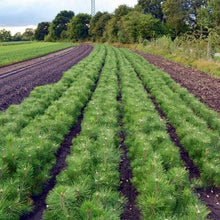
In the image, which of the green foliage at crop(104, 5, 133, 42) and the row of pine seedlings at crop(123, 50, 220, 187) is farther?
the green foliage at crop(104, 5, 133, 42)

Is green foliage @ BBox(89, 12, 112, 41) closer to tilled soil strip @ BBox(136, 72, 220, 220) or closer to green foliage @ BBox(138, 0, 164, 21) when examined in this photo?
green foliage @ BBox(138, 0, 164, 21)

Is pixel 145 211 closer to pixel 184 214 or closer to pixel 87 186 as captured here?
pixel 184 214

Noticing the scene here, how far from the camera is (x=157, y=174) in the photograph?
440 cm

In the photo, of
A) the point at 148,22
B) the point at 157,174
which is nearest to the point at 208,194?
the point at 157,174

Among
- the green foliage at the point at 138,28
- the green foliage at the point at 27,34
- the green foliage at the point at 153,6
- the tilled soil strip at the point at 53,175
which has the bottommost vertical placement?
the tilled soil strip at the point at 53,175

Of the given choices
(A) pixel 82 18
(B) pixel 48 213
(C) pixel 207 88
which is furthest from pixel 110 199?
(A) pixel 82 18

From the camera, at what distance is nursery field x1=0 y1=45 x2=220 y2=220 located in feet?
12.1

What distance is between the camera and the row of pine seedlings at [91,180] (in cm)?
342

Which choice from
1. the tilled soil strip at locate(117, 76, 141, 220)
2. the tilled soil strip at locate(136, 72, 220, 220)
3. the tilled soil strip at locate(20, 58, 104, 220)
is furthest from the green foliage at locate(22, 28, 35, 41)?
the tilled soil strip at locate(136, 72, 220, 220)

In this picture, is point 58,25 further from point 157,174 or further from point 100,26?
point 157,174

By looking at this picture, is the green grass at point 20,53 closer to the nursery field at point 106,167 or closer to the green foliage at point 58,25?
the nursery field at point 106,167

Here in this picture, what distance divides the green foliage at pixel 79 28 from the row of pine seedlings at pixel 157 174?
95.0 m

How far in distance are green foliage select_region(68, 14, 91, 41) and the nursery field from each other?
94111 mm

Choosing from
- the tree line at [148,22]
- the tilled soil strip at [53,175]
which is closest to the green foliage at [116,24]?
the tree line at [148,22]
